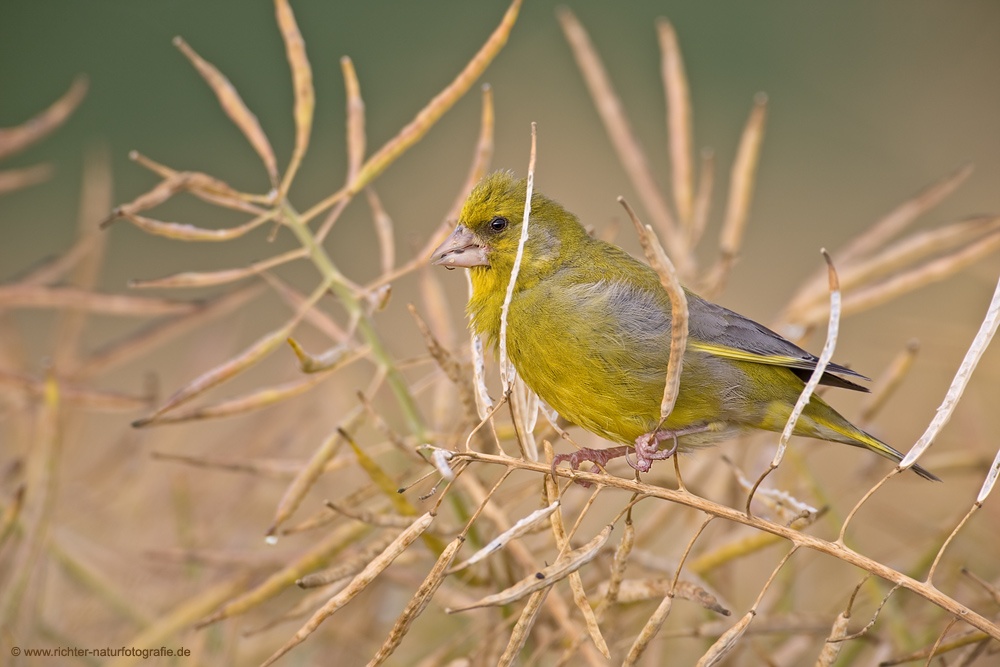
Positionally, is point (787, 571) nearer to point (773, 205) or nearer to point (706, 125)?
point (773, 205)

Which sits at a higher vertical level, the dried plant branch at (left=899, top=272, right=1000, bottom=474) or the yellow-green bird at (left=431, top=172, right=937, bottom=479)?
the dried plant branch at (left=899, top=272, right=1000, bottom=474)

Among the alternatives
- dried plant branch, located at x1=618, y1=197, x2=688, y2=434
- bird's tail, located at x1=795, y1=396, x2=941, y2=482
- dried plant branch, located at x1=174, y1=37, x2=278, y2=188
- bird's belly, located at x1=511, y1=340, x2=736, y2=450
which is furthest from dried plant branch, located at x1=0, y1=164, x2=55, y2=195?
bird's tail, located at x1=795, y1=396, x2=941, y2=482

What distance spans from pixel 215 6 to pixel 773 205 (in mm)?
4726

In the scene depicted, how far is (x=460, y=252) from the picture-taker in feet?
7.40

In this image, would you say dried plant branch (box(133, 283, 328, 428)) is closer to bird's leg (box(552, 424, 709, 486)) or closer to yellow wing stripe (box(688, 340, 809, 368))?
bird's leg (box(552, 424, 709, 486))

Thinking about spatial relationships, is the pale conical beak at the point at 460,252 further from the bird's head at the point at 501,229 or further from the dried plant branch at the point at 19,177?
the dried plant branch at the point at 19,177

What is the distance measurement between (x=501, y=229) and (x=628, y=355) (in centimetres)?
53

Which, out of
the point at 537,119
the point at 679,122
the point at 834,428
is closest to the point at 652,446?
the point at 834,428

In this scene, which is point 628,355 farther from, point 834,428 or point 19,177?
point 19,177

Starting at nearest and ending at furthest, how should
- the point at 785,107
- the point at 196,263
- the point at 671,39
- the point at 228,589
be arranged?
1. the point at 228,589
2. the point at 671,39
3. the point at 196,263
4. the point at 785,107

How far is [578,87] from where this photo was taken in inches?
285

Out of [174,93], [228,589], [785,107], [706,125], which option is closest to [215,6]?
[174,93]

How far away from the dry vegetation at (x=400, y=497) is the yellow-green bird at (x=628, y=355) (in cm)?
10

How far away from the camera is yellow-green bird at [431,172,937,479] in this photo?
6.53 ft
